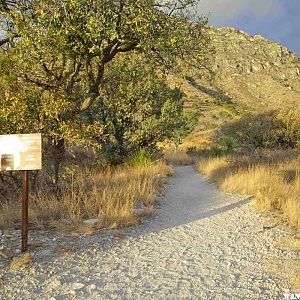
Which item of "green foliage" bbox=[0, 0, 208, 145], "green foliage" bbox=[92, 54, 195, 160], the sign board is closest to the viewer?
the sign board

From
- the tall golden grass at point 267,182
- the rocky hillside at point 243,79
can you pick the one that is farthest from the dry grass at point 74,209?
the rocky hillside at point 243,79

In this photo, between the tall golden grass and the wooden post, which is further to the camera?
the tall golden grass

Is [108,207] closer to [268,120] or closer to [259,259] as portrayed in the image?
[259,259]

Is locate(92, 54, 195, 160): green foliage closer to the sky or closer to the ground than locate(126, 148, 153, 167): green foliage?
closer to the sky

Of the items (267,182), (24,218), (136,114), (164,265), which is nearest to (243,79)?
(136,114)

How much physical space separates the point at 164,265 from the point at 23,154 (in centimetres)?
253

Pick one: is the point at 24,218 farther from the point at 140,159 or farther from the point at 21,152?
the point at 140,159

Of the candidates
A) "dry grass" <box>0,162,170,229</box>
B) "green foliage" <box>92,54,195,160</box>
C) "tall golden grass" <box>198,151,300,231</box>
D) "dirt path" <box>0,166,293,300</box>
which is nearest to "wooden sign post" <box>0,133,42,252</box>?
"dirt path" <box>0,166,293,300</box>

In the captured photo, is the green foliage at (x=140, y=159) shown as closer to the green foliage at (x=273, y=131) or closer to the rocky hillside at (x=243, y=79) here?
the green foliage at (x=273, y=131)

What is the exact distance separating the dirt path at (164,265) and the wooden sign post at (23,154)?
32.7 inches

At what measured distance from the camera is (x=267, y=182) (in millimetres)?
10938

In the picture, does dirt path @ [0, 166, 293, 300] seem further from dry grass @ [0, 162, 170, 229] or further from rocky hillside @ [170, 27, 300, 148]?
rocky hillside @ [170, 27, 300, 148]

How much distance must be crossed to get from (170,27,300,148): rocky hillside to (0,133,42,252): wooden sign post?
47.2 meters

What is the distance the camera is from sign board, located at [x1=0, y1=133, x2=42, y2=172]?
549 centimetres
